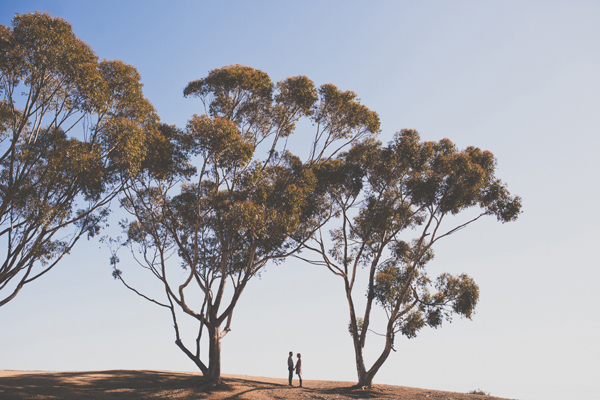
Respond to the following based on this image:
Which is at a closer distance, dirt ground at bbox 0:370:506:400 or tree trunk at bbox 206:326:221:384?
dirt ground at bbox 0:370:506:400

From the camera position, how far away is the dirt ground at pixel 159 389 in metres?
15.2

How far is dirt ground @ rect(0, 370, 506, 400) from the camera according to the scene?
15180 mm

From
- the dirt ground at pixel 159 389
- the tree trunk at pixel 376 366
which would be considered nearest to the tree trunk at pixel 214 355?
the dirt ground at pixel 159 389

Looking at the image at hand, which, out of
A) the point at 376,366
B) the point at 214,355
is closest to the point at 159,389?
the point at 214,355

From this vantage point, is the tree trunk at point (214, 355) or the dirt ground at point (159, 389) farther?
the tree trunk at point (214, 355)

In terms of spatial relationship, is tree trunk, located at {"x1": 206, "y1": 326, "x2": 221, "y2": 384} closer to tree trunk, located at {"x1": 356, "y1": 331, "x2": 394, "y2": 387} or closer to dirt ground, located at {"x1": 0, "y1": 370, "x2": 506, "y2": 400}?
dirt ground, located at {"x1": 0, "y1": 370, "x2": 506, "y2": 400}

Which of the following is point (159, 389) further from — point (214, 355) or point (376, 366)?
point (376, 366)

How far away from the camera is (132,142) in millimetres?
17125

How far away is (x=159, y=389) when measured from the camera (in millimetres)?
16938

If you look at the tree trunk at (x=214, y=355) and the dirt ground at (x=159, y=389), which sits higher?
the tree trunk at (x=214, y=355)

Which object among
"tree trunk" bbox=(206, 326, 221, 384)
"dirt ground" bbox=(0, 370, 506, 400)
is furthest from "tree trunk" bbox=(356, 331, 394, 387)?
"tree trunk" bbox=(206, 326, 221, 384)

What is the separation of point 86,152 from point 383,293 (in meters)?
16.0

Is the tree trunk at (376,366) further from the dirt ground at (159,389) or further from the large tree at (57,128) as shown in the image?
the large tree at (57,128)

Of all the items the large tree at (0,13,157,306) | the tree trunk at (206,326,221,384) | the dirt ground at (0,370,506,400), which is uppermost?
the large tree at (0,13,157,306)
